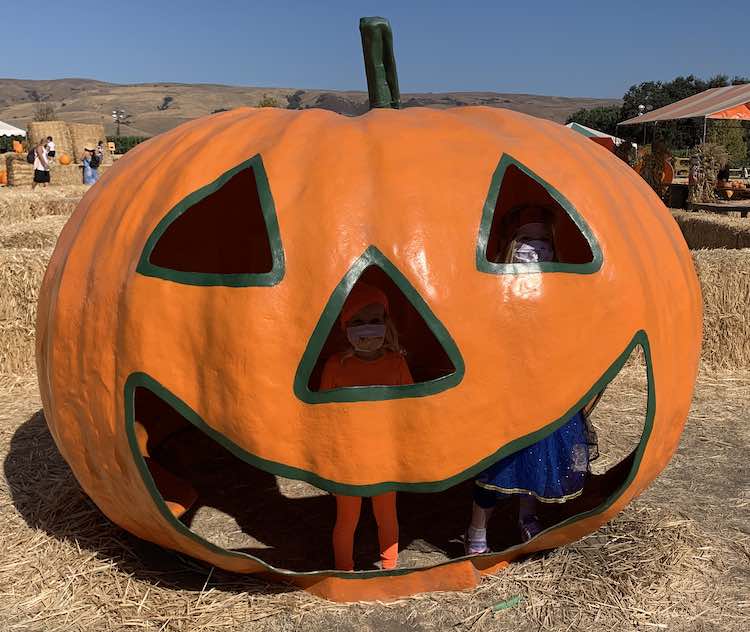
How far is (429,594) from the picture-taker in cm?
318

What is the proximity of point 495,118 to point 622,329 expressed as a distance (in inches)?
41.7

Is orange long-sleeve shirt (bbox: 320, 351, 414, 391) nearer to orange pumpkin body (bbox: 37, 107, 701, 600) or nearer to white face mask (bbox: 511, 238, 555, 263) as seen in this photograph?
orange pumpkin body (bbox: 37, 107, 701, 600)

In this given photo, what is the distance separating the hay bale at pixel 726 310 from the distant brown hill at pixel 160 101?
95720 millimetres

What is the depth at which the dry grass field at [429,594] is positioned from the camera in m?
3.03

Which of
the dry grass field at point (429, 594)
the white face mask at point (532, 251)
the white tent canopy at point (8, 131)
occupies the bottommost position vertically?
the dry grass field at point (429, 594)

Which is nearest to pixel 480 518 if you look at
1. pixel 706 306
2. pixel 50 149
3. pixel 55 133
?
pixel 706 306

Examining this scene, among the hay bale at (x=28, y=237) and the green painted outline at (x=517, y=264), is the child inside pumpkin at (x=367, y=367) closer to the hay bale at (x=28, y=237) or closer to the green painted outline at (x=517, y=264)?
the green painted outline at (x=517, y=264)

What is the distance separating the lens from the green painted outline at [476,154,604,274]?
2764 millimetres

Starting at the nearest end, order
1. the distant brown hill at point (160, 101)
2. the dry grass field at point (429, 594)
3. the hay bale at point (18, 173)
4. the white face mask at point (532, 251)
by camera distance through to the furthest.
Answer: the dry grass field at point (429, 594), the white face mask at point (532, 251), the hay bale at point (18, 173), the distant brown hill at point (160, 101)

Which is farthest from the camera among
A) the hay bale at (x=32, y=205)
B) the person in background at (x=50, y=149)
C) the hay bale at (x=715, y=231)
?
the person in background at (x=50, y=149)

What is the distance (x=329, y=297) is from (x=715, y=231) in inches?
411

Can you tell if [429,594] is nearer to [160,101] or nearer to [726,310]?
[726,310]

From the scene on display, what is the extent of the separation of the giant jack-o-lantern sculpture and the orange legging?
0.53 ft

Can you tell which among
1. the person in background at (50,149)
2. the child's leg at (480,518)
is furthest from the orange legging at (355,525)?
the person in background at (50,149)
